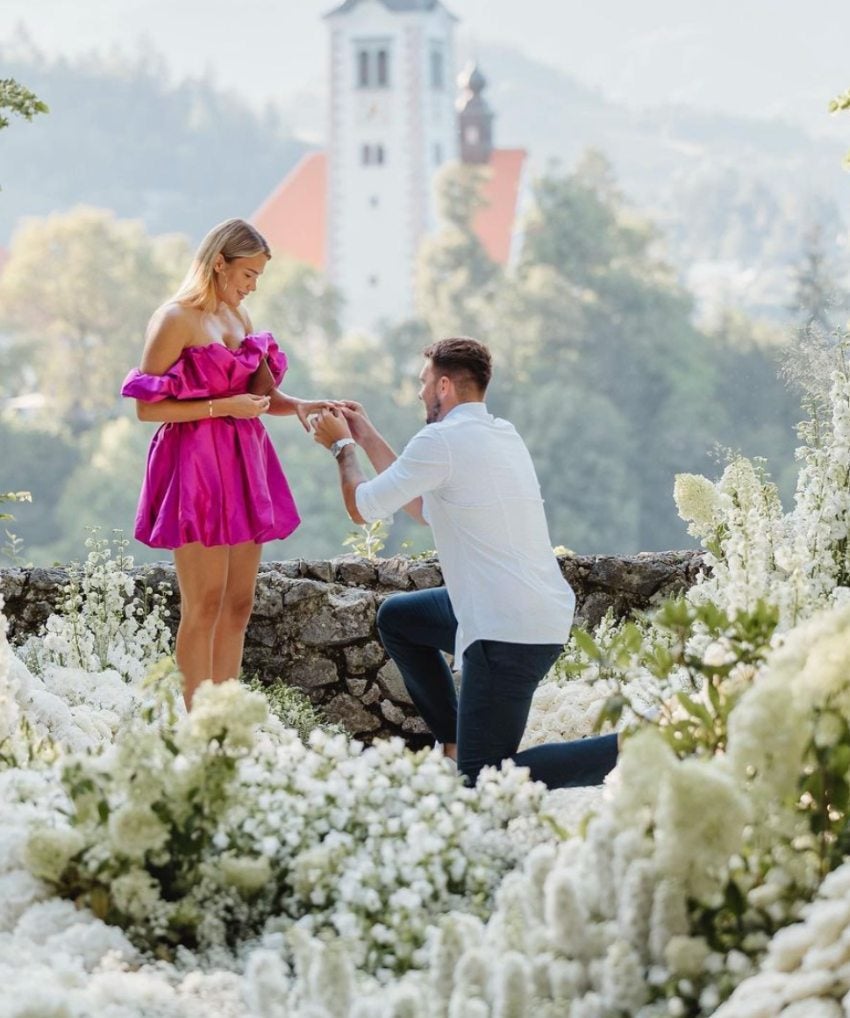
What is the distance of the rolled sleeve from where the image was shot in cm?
319

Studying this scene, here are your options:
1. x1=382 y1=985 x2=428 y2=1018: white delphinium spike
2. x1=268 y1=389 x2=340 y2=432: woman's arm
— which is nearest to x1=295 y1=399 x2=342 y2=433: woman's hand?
x1=268 y1=389 x2=340 y2=432: woman's arm

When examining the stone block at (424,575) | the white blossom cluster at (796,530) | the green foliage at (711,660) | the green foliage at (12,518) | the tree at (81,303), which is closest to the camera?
the green foliage at (711,660)

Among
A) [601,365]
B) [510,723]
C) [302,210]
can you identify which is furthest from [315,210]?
[510,723]

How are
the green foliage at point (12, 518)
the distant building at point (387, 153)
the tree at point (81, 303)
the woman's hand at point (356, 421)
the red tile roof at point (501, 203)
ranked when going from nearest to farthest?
the woman's hand at point (356, 421) < the green foliage at point (12, 518) < the tree at point (81, 303) < the red tile roof at point (501, 203) < the distant building at point (387, 153)

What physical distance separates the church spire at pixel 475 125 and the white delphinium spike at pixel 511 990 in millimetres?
66606

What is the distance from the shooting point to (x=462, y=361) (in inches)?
129

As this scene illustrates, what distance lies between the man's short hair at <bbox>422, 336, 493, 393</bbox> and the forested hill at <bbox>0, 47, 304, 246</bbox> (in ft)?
252

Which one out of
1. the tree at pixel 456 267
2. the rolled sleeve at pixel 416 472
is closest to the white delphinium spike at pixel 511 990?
the rolled sleeve at pixel 416 472

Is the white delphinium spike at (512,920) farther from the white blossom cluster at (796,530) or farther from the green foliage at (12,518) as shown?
the green foliage at (12,518)

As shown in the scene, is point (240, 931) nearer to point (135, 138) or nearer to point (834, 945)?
point (834, 945)

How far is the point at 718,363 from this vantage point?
51.4 metres

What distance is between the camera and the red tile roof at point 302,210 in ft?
228

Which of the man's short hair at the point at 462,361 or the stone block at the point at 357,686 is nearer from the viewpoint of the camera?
the man's short hair at the point at 462,361

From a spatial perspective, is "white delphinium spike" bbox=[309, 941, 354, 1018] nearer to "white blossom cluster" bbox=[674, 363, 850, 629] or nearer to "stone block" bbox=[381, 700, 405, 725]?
"white blossom cluster" bbox=[674, 363, 850, 629]
